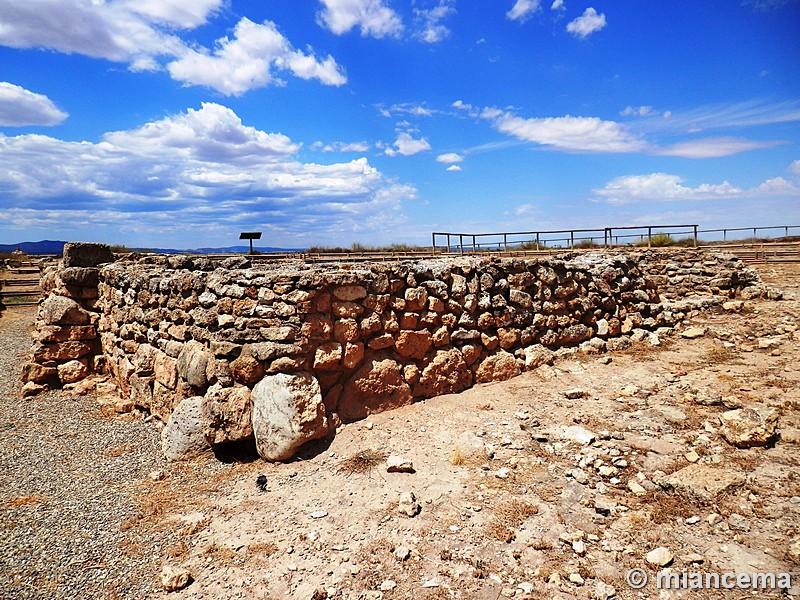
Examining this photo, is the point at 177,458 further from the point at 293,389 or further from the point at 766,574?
the point at 766,574

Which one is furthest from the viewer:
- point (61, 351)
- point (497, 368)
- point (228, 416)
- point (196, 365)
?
point (61, 351)

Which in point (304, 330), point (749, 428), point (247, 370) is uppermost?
point (304, 330)

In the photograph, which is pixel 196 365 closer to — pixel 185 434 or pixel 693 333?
pixel 185 434

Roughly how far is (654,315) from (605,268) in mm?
1523

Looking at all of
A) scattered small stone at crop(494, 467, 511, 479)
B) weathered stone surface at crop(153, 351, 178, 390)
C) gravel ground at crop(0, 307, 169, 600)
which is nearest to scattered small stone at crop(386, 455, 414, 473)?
scattered small stone at crop(494, 467, 511, 479)

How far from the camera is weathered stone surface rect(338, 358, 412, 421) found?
627 centimetres

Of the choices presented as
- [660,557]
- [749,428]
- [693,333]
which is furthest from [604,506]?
[693,333]

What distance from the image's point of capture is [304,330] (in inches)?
229

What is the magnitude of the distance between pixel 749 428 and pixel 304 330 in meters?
5.09

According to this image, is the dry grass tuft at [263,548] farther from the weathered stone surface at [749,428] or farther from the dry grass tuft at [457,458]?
the weathered stone surface at [749,428]

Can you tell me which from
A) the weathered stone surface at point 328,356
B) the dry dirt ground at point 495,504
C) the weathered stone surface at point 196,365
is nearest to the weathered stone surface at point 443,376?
the dry dirt ground at point 495,504

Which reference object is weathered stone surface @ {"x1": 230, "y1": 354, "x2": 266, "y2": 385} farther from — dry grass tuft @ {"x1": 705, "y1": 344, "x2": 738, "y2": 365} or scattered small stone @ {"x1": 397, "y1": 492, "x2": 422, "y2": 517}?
dry grass tuft @ {"x1": 705, "y1": 344, "x2": 738, "y2": 365}

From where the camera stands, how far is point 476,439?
5688 mm

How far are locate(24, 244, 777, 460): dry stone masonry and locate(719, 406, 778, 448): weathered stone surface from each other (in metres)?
2.93
